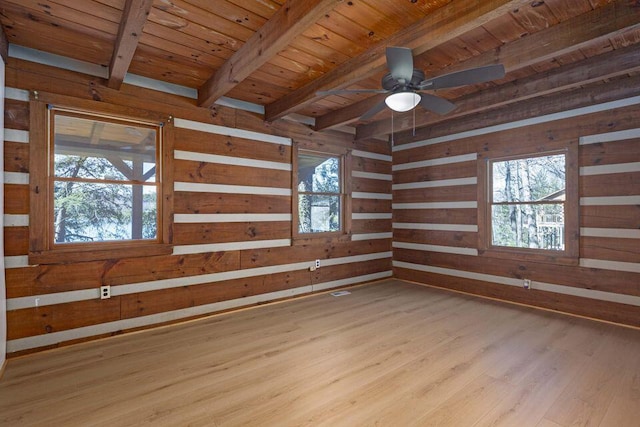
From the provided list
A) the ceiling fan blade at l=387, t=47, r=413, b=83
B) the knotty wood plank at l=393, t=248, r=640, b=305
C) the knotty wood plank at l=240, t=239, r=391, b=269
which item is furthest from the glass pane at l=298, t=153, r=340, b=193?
the ceiling fan blade at l=387, t=47, r=413, b=83

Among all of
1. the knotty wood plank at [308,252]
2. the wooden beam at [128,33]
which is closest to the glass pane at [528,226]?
the knotty wood plank at [308,252]

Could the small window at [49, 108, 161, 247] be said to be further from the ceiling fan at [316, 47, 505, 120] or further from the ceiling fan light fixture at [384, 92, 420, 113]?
the ceiling fan light fixture at [384, 92, 420, 113]

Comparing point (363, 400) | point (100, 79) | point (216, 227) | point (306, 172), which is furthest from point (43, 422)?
point (306, 172)

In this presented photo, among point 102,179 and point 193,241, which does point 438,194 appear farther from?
point 102,179

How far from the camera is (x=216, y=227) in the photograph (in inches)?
150

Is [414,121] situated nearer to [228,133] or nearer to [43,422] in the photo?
[228,133]

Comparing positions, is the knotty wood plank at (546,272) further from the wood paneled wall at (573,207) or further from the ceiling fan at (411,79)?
the ceiling fan at (411,79)

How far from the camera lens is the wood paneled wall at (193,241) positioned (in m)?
2.74

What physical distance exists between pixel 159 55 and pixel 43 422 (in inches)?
115

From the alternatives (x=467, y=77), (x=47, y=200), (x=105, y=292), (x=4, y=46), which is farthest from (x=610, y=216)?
(x=4, y=46)

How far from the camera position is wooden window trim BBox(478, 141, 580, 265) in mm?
3756

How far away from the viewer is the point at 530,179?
422cm

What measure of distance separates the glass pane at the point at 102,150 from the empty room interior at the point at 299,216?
0.07 feet

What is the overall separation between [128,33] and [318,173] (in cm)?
313
